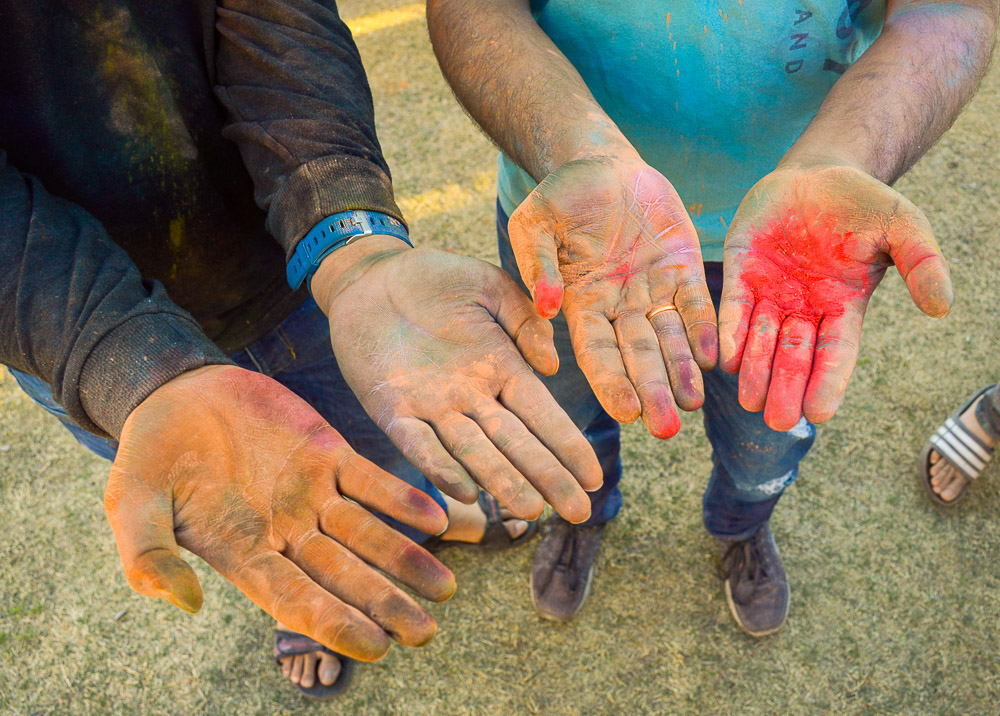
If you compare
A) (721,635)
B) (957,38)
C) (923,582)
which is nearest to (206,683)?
(721,635)

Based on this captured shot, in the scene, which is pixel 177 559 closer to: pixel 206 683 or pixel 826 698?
pixel 206 683

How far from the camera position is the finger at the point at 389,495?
96 centimetres

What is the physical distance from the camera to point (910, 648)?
175cm

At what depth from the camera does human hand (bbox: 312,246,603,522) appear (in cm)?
101

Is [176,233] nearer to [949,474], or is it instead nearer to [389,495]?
[389,495]

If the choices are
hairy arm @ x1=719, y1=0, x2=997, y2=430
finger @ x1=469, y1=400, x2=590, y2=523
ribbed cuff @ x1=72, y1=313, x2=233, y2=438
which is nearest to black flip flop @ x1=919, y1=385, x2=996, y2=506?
hairy arm @ x1=719, y1=0, x2=997, y2=430

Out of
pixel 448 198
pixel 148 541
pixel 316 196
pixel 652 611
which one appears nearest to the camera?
pixel 148 541

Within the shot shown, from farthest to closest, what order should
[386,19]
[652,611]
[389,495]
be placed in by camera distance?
[386,19] < [652,611] < [389,495]

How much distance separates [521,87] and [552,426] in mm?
615

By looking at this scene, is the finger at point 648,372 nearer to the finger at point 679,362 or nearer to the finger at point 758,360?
the finger at point 679,362

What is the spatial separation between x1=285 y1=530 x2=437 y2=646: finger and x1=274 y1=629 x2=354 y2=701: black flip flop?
2.95 feet

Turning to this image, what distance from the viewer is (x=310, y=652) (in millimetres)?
1781

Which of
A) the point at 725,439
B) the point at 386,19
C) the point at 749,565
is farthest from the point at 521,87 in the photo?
the point at 386,19

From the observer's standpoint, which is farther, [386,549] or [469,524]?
[469,524]
